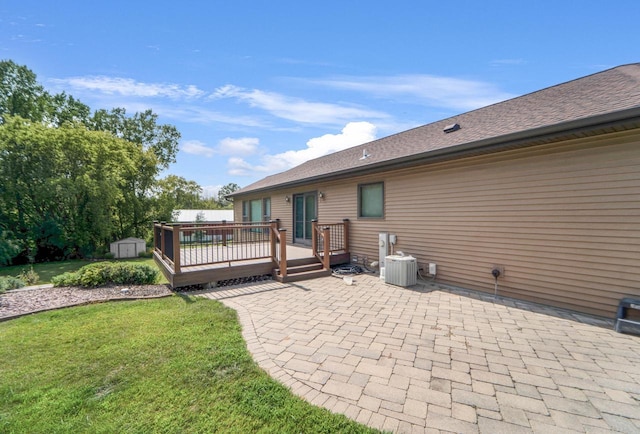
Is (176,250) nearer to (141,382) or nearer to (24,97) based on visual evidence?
(141,382)

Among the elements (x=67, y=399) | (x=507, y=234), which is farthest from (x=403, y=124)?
(x=67, y=399)

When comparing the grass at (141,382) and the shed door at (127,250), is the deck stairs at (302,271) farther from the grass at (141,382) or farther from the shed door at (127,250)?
the shed door at (127,250)

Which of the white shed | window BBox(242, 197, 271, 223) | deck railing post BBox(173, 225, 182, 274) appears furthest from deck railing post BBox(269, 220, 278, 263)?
the white shed

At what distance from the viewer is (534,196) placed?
4535 millimetres

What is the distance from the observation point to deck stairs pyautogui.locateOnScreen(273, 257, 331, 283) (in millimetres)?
6188

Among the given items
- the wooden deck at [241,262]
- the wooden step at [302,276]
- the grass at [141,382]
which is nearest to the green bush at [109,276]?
the wooden deck at [241,262]

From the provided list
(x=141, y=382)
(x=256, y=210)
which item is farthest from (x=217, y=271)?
(x=256, y=210)

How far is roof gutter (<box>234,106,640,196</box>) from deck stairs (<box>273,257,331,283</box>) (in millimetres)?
2822

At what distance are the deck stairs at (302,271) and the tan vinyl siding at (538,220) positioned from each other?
2.22 meters

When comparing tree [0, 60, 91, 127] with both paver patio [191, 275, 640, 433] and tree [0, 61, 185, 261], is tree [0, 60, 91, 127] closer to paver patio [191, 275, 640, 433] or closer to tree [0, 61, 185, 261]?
tree [0, 61, 185, 261]

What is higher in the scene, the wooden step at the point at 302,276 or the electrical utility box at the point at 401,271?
the electrical utility box at the point at 401,271

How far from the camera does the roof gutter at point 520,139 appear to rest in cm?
344

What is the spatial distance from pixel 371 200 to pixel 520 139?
12.3 feet

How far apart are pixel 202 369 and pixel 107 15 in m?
8.32
